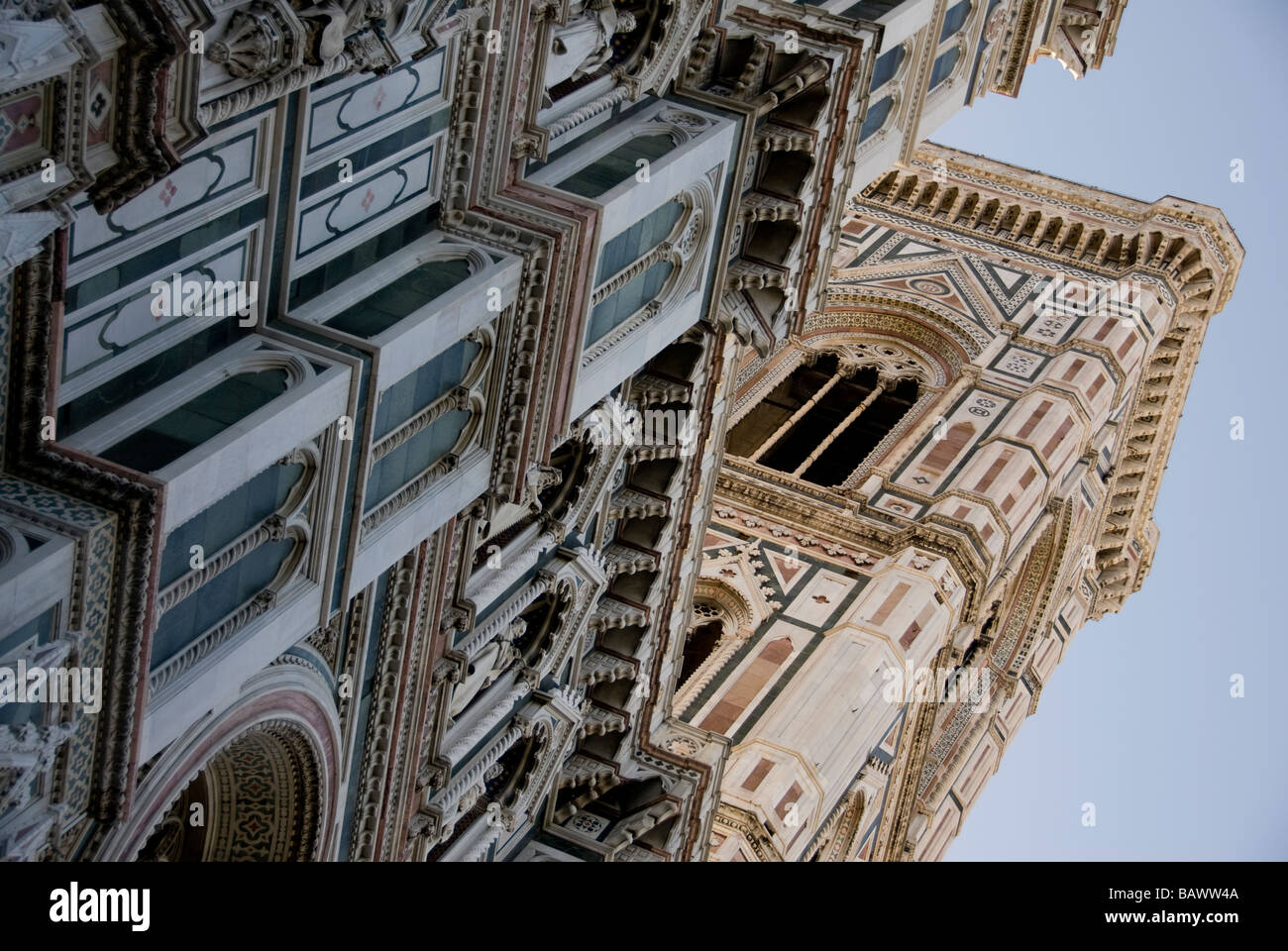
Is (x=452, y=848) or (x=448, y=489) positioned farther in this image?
(x=452, y=848)

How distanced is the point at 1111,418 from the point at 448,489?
87.3ft

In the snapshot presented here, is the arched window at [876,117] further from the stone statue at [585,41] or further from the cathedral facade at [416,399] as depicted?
the stone statue at [585,41]

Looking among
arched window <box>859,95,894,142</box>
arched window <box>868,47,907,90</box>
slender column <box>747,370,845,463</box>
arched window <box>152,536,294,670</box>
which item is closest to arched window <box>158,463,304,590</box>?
arched window <box>152,536,294,670</box>

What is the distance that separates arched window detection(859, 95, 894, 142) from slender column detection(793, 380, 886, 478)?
13687 millimetres

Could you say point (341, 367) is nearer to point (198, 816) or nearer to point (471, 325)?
point (471, 325)

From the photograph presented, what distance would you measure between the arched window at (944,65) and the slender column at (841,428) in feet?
40.9

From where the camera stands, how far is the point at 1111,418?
3612cm

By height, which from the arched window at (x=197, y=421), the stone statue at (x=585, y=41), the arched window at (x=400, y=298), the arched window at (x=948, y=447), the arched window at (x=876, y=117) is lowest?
the arched window at (x=948, y=447)

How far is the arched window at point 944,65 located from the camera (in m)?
18.2

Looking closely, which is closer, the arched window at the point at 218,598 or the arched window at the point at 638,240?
the arched window at the point at 218,598

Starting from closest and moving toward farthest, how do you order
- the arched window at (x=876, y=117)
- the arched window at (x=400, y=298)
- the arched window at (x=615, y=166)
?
the arched window at (x=400, y=298) < the arched window at (x=615, y=166) < the arched window at (x=876, y=117)

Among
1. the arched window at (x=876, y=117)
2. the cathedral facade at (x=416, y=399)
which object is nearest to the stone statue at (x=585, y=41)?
the cathedral facade at (x=416, y=399)

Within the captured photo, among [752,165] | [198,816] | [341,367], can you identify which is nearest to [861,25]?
[752,165]

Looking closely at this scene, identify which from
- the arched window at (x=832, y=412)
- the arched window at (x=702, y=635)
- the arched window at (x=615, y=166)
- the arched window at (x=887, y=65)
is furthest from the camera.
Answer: the arched window at (x=832, y=412)
